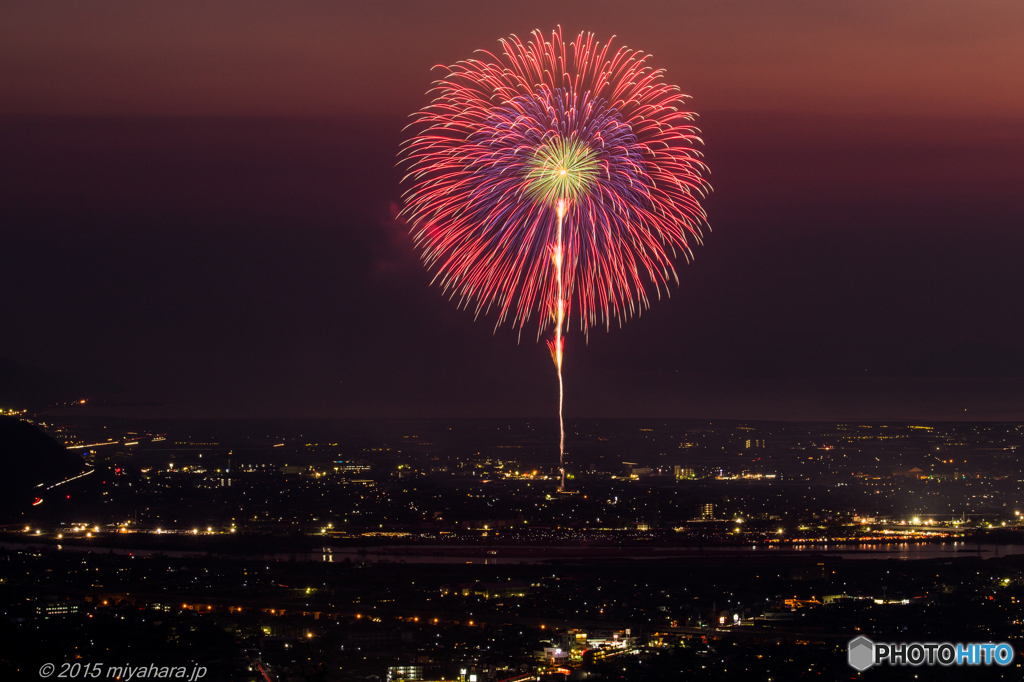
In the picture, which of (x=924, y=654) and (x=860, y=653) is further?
(x=924, y=654)

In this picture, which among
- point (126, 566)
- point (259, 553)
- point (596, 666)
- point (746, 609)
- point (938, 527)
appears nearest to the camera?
point (596, 666)

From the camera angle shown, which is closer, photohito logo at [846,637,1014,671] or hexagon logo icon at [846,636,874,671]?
hexagon logo icon at [846,636,874,671]

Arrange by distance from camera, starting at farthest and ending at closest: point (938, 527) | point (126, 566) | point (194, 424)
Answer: point (194, 424) → point (938, 527) → point (126, 566)

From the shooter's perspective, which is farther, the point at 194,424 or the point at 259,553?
the point at 194,424

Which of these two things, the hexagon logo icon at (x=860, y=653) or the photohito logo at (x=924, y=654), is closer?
the hexagon logo icon at (x=860, y=653)

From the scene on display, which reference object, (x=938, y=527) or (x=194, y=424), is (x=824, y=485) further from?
(x=194, y=424)

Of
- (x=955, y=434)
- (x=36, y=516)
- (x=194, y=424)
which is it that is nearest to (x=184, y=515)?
(x=36, y=516)

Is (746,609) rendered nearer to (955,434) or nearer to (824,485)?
(824,485)
